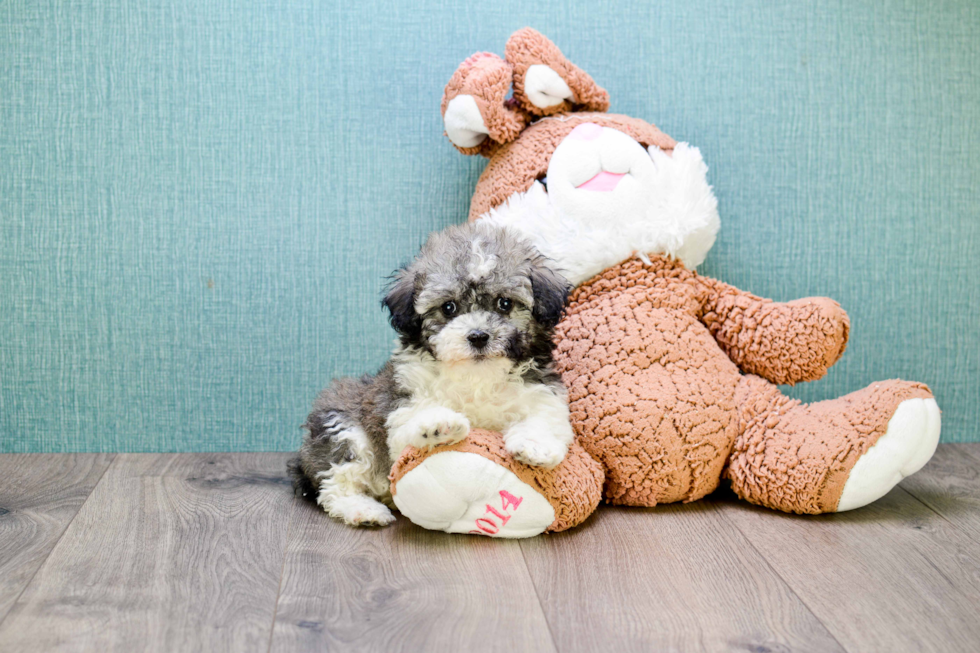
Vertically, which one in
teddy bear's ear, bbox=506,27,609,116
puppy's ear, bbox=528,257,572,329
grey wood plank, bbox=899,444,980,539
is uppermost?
teddy bear's ear, bbox=506,27,609,116

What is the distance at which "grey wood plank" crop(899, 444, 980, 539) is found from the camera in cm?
189

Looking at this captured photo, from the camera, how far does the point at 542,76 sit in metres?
2.01

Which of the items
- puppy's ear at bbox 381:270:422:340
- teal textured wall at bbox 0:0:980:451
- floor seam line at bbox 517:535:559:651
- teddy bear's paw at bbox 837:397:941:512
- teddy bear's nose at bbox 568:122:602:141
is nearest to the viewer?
floor seam line at bbox 517:535:559:651

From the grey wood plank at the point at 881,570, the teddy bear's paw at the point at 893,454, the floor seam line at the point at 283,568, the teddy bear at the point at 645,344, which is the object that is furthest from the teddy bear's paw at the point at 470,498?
the teddy bear's paw at the point at 893,454

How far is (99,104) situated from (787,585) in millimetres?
2065

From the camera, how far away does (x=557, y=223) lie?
6.39ft

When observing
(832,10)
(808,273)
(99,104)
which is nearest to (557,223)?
(808,273)

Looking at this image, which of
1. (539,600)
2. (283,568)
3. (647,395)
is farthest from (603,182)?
(283,568)

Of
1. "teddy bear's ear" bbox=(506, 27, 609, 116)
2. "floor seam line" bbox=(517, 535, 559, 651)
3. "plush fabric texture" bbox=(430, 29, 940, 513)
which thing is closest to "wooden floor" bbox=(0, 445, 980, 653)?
"floor seam line" bbox=(517, 535, 559, 651)

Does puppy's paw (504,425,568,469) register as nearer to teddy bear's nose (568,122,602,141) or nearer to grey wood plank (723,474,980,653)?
grey wood plank (723,474,980,653)

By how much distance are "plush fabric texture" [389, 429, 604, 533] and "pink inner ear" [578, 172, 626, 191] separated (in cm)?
62

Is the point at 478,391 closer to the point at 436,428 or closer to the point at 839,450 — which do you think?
the point at 436,428

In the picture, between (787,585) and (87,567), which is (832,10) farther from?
(87,567)

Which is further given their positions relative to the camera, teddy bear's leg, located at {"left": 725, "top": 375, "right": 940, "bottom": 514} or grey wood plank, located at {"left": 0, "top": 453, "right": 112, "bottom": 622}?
teddy bear's leg, located at {"left": 725, "top": 375, "right": 940, "bottom": 514}
